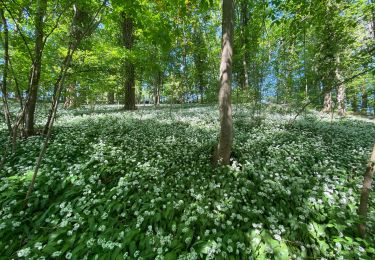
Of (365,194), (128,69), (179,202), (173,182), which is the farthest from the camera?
(128,69)

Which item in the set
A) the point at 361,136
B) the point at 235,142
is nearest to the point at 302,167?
the point at 235,142

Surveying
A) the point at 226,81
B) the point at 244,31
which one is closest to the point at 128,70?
the point at 244,31

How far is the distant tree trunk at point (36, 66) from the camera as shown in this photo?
497 cm

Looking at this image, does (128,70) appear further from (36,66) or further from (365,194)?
(365,194)

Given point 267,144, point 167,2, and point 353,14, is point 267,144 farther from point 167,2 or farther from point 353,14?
point 353,14

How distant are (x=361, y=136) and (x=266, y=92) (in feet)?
15.3

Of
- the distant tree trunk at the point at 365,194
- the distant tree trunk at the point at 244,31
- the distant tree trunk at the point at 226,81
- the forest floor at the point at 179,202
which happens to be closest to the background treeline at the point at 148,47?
the distant tree trunk at the point at 244,31

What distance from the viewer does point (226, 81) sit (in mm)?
4891

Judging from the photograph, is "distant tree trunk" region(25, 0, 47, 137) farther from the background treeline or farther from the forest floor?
the forest floor

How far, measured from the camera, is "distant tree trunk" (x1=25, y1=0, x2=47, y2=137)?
16.3 feet

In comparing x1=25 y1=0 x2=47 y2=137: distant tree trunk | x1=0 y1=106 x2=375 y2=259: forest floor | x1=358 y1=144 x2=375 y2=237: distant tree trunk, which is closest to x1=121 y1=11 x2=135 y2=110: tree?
x1=25 y1=0 x2=47 y2=137: distant tree trunk

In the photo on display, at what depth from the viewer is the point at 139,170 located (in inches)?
193

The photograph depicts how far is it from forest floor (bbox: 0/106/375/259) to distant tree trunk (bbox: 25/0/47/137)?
773 millimetres

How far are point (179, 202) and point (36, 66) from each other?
5750 millimetres
